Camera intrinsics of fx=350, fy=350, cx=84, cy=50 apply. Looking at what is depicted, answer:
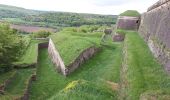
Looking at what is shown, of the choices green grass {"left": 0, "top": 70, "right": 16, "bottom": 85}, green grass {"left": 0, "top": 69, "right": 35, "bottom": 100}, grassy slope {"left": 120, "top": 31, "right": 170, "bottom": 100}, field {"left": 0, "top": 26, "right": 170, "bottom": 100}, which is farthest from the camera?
green grass {"left": 0, "top": 70, "right": 16, "bottom": 85}

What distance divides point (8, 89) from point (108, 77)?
503 centimetres

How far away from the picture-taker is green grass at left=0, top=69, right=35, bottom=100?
15359 millimetres

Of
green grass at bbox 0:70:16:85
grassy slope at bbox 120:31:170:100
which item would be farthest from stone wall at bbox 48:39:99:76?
grassy slope at bbox 120:31:170:100

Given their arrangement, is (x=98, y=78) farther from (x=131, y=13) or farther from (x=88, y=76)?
(x=131, y=13)

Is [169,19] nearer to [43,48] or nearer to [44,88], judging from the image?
[44,88]

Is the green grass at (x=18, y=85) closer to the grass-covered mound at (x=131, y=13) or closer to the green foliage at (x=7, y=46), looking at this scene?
the green foliage at (x=7, y=46)

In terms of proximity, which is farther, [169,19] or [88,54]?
[88,54]

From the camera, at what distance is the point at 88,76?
1988 centimetres

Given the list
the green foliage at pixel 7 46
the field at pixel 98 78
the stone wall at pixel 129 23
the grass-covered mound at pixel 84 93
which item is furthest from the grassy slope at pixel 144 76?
the stone wall at pixel 129 23

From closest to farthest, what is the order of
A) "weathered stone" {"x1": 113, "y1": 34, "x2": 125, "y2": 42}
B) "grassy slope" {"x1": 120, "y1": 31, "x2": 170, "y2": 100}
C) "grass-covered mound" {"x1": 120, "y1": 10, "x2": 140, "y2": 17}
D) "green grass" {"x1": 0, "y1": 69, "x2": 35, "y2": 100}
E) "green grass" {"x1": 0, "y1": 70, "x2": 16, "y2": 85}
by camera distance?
"grassy slope" {"x1": 120, "y1": 31, "x2": 170, "y2": 100}
"green grass" {"x1": 0, "y1": 69, "x2": 35, "y2": 100}
"green grass" {"x1": 0, "y1": 70, "x2": 16, "y2": 85}
"weathered stone" {"x1": 113, "y1": 34, "x2": 125, "y2": 42}
"grass-covered mound" {"x1": 120, "y1": 10, "x2": 140, "y2": 17}

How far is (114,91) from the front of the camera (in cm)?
1510

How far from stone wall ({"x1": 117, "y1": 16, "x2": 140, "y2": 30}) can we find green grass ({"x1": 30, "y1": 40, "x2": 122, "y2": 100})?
12965 mm

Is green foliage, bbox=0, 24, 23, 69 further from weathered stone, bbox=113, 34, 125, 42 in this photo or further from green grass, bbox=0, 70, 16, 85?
weathered stone, bbox=113, 34, 125, 42

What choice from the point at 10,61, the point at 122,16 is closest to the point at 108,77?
the point at 10,61
